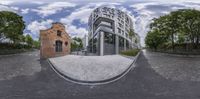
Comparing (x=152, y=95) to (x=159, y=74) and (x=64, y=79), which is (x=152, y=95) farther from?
(x=64, y=79)

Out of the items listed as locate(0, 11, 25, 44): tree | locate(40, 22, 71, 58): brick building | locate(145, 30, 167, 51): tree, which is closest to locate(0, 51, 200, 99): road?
locate(40, 22, 71, 58): brick building

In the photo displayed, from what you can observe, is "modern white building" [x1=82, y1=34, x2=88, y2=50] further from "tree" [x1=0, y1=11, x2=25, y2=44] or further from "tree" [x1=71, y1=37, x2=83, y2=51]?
"tree" [x1=0, y1=11, x2=25, y2=44]

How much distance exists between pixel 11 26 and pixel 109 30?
1230mm

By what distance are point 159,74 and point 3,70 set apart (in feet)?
5.96

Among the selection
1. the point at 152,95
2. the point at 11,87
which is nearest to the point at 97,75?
the point at 152,95

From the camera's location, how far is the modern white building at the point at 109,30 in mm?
1690

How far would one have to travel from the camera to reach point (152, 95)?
5.21 ft

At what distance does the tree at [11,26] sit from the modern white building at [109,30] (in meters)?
0.76

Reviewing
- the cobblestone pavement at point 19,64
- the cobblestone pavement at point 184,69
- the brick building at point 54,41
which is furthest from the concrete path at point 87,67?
the cobblestone pavement at point 184,69

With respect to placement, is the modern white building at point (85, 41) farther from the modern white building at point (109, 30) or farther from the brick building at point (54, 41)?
the brick building at point (54, 41)

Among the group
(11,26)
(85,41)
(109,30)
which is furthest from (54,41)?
(11,26)

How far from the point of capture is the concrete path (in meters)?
1.67

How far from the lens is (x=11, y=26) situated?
217 cm

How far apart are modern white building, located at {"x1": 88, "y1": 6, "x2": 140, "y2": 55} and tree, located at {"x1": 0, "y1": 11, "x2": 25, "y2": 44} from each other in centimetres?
76
